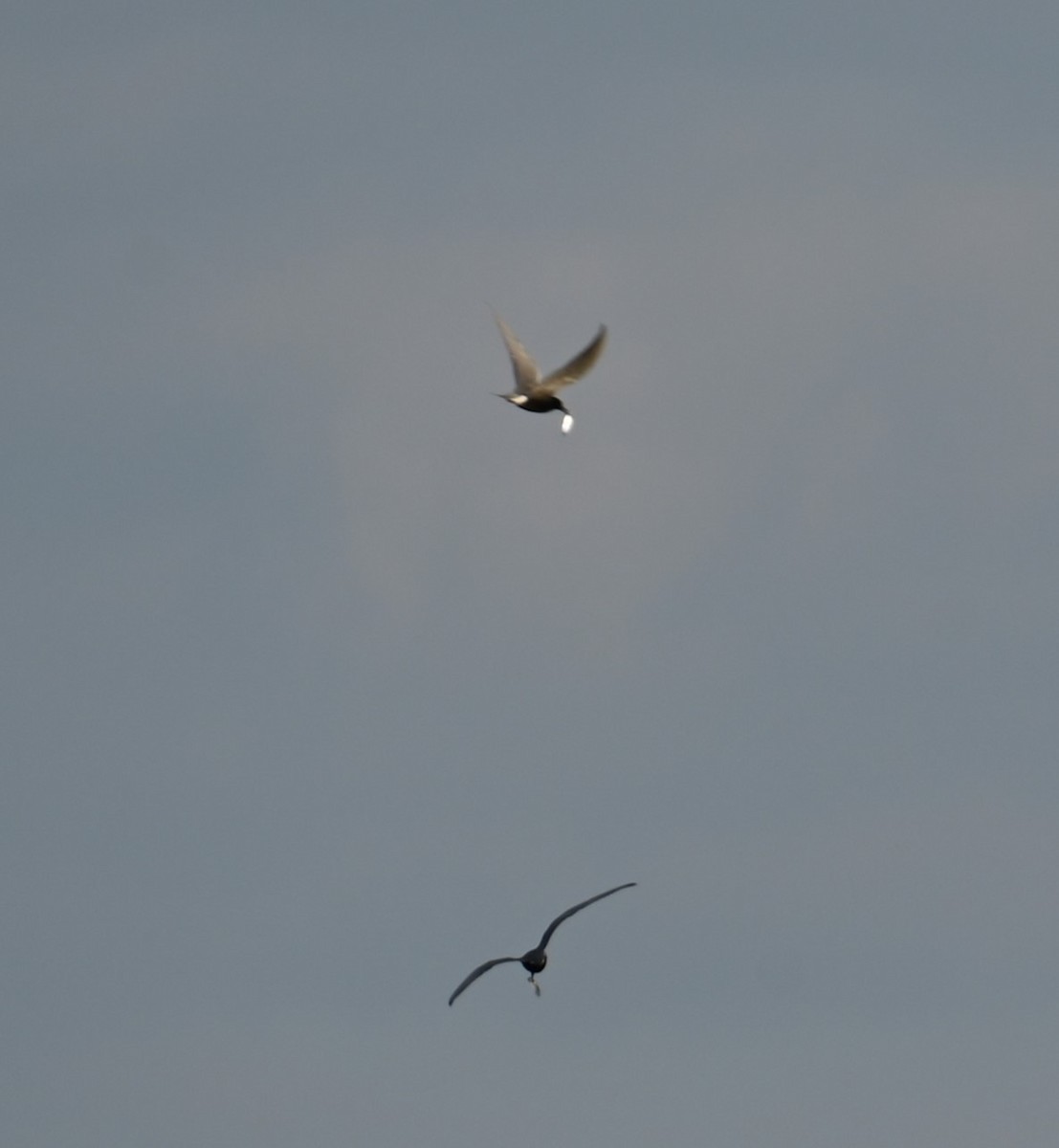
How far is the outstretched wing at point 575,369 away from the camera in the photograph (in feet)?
305

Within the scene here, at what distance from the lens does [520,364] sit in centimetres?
9356

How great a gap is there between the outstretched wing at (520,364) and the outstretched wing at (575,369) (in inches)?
17.7

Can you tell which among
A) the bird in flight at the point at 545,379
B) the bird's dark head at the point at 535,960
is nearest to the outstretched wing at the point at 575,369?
the bird in flight at the point at 545,379

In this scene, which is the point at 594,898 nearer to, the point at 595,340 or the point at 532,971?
the point at 532,971

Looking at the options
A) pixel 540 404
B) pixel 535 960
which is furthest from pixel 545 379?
pixel 535 960

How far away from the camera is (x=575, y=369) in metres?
93.2

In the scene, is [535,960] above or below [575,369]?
below

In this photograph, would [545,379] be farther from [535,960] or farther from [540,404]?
[535,960]

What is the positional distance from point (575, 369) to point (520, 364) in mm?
1780

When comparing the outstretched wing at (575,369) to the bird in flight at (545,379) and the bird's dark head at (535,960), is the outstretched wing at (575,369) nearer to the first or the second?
the bird in flight at (545,379)

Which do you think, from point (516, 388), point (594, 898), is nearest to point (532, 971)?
point (594, 898)

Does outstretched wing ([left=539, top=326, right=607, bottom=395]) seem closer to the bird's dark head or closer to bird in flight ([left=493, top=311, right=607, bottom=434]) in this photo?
bird in flight ([left=493, top=311, right=607, bottom=434])

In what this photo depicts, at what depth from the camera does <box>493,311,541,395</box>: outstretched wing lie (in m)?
92.9

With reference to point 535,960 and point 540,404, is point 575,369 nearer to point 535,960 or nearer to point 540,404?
point 540,404
